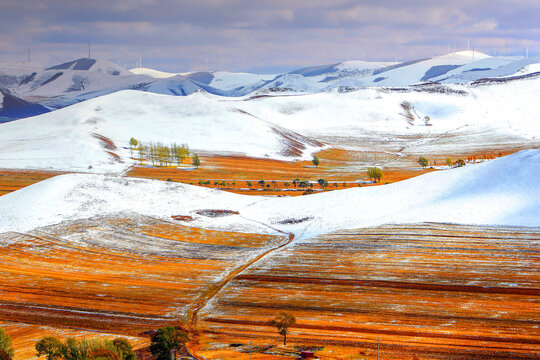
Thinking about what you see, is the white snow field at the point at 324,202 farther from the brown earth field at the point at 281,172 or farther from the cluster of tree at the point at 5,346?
the cluster of tree at the point at 5,346

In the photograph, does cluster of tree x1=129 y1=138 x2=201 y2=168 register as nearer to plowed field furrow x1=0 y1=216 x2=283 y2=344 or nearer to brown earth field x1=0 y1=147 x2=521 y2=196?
brown earth field x1=0 y1=147 x2=521 y2=196

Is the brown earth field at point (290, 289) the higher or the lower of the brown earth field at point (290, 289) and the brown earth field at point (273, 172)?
the lower

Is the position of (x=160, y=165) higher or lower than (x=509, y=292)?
higher

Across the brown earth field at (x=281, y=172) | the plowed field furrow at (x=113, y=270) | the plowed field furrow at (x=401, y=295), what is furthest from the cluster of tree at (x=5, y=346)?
the brown earth field at (x=281, y=172)

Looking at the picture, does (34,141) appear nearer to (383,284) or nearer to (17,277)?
(17,277)

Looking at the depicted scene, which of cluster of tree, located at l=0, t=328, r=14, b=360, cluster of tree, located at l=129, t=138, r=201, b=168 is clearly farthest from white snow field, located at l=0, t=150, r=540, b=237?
cluster of tree, located at l=129, t=138, r=201, b=168

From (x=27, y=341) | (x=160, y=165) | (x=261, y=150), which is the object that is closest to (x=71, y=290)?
(x=27, y=341)

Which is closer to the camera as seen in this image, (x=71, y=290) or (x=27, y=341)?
(x=27, y=341)
